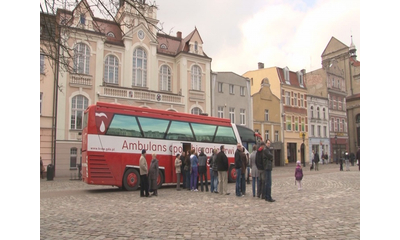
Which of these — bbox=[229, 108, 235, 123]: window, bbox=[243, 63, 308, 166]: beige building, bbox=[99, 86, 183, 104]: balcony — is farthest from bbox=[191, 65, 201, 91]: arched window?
bbox=[243, 63, 308, 166]: beige building

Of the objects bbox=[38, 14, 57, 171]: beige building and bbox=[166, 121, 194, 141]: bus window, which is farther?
bbox=[38, 14, 57, 171]: beige building

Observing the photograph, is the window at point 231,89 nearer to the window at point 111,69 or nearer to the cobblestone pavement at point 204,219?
the window at point 111,69

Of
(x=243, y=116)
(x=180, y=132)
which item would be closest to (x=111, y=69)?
(x=180, y=132)

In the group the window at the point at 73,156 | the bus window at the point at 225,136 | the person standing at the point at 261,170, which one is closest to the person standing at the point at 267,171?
the person standing at the point at 261,170

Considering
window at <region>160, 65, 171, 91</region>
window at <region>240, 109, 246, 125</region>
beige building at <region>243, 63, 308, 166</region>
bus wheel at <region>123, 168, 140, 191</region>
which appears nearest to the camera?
bus wheel at <region>123, 168, 140, 191</region>

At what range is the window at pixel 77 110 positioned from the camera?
88.6 feet

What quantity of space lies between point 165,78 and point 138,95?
5.07 meters

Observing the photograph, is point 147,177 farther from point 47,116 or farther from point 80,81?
point 80,81

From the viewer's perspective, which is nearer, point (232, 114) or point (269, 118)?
point (232, 114)

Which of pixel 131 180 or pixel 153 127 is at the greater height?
pixel 153 127

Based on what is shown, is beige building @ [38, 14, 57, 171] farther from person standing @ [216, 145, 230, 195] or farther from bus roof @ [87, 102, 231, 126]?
person standing @ [216, 145, 230, 195]

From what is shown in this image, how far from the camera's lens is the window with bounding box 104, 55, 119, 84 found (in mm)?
29781

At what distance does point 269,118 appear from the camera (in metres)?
43.7
